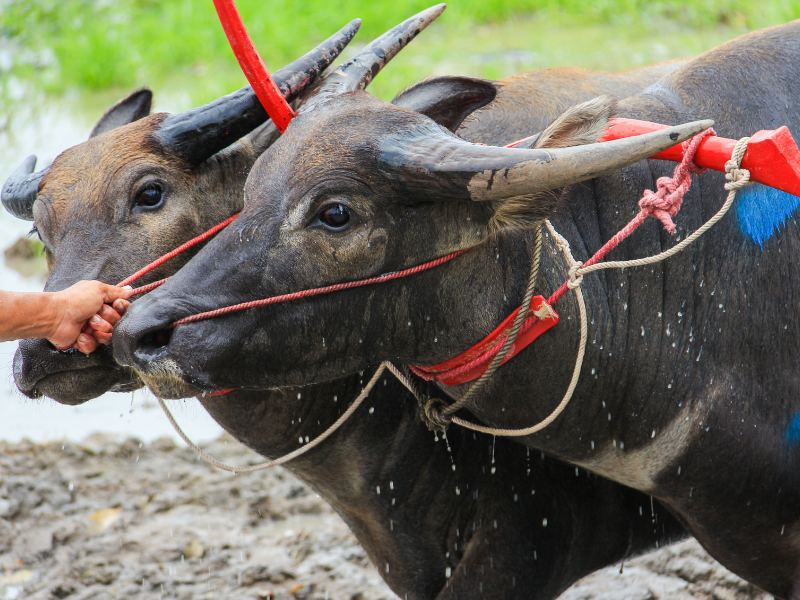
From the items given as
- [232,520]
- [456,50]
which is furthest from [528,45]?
[232,520]

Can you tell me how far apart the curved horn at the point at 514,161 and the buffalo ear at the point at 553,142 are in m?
0.08

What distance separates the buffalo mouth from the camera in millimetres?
4051

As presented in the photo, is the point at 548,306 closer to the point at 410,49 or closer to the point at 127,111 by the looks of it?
the point at 127,111

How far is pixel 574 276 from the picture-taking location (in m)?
3.85

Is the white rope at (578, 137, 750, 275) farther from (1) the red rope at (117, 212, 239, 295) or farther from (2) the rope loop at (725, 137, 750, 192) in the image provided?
(1) the red rope at (117, 212, 239, 295)

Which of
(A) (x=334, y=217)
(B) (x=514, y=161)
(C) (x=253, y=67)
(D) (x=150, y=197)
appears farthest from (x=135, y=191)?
(B) (x=514, y=161)

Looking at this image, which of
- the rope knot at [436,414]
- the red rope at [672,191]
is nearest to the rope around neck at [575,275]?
the rope knot at [436,414]

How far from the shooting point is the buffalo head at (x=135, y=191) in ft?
13.7

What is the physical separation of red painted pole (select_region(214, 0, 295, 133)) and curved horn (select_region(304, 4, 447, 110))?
0.39ft

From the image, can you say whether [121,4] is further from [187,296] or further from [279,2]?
[187,296]

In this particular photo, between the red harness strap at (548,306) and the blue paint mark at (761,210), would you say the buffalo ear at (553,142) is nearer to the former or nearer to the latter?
the red harness strap at (548,306)

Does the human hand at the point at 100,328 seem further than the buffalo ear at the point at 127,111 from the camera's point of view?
No

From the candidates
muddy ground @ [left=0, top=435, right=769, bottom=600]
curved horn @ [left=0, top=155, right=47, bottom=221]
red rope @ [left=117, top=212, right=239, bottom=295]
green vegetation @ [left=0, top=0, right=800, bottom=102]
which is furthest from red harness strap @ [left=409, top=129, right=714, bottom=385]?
green vegetation @ [left=0, top=0, right=800, bottom=102]

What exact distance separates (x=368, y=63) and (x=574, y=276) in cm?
98
